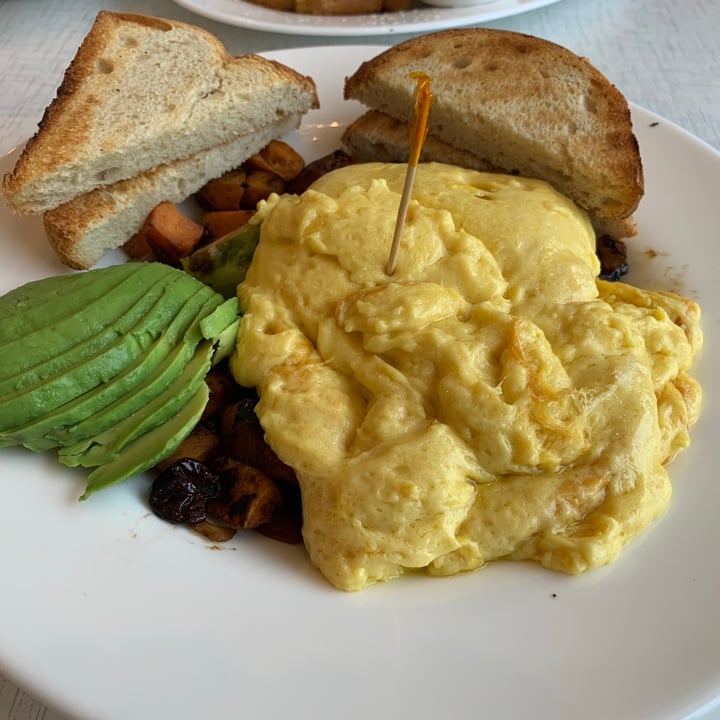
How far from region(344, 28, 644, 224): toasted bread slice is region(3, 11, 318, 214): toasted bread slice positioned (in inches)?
15.2

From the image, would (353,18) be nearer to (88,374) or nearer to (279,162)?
(279,162)

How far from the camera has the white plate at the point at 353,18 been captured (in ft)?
11.2

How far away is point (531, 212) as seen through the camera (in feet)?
7.15

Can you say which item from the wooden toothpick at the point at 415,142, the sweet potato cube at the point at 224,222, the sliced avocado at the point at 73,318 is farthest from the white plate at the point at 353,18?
the sliced avocado at the point at 73,318

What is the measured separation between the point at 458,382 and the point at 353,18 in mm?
2501

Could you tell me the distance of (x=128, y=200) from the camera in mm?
2465

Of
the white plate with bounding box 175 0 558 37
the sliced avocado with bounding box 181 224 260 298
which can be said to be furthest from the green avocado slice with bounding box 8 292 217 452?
the white plate with bounding box 175 0 558 37

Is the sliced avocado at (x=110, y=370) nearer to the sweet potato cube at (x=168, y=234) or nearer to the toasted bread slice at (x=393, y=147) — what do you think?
the sweet potato cube at (x=168, y=234)

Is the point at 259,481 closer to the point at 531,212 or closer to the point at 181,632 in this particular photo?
the point at 181,632

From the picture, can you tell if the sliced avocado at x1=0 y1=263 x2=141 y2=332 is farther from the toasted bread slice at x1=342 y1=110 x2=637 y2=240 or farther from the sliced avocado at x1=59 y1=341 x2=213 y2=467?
the toasted bread slice at x1=342 y1=110 x2=637 y2=240

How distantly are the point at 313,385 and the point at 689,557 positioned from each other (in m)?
0.96

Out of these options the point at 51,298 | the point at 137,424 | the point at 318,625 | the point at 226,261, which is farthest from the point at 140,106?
the point at 318,625

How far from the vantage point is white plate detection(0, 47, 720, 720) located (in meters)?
1.40

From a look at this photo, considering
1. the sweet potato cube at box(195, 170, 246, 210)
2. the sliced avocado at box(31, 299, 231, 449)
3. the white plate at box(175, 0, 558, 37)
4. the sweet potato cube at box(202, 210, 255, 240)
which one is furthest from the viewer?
the white plate at box(175, 0, 558, 37)
